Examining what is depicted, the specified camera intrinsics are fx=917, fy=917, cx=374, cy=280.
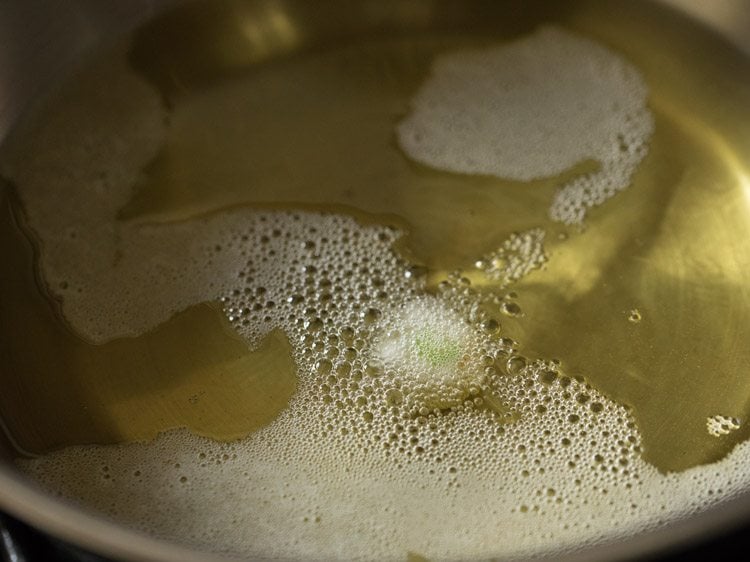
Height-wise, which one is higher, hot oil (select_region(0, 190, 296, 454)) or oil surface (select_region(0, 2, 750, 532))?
oil surface (select_region(0, 2, 750, 532))

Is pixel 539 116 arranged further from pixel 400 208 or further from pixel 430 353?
pixel 430 353

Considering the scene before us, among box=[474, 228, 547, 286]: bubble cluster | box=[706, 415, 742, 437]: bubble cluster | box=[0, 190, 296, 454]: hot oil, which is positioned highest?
box=[474, 228, 547, 286]: bubble cluster

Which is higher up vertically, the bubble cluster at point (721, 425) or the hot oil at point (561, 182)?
the hot oil at point (561, 182)

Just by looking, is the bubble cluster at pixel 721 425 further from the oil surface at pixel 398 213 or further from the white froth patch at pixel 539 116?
the white froth patch at pixel 539 116

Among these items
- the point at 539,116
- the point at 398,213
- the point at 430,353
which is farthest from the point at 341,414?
the point at 539,116

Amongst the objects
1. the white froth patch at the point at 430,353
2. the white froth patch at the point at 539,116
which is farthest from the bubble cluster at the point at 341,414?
the white froth patch at the point at 539,116

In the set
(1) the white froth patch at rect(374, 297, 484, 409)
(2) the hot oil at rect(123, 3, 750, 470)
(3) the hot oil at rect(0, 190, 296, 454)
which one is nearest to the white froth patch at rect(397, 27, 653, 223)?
(2) the hot oil at rect(123, 3, 750, 470)

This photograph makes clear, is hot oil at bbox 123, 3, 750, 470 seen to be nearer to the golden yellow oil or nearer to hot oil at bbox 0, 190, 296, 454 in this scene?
the golden yellow oil

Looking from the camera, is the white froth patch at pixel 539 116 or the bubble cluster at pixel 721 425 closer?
the bubble cluster at pixel 721 425

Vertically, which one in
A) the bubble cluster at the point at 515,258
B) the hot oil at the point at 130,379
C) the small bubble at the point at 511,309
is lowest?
the hot oil at the point at 130,379
